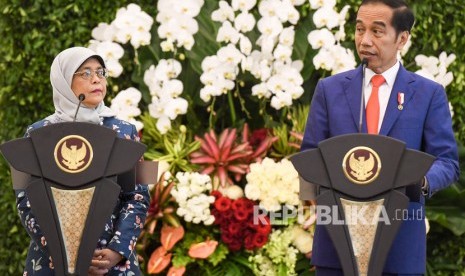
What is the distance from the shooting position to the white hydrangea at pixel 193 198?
5957 millimetres

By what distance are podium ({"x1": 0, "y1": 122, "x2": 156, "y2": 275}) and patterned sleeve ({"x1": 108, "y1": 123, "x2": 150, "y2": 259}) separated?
339 millimetres

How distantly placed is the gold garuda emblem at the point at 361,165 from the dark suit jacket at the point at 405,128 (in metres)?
0.33

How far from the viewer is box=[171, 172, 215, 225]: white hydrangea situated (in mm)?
5957

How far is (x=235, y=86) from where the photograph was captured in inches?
260

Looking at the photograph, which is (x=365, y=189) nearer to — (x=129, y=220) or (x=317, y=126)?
(x=317, y=126)

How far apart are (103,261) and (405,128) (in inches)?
45.9

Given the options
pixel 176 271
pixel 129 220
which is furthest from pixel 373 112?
pixel 176 271

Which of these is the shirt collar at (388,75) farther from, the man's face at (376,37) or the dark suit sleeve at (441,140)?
the dark suit sleeve at (441,140)

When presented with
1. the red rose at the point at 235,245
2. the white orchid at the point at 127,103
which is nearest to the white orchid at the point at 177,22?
the white orchid at the point at 127,103

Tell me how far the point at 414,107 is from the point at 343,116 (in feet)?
0.84

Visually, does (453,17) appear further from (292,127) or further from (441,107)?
(441,107)

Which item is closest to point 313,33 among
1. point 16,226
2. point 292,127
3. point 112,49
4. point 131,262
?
point 292,127

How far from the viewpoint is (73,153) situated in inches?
143

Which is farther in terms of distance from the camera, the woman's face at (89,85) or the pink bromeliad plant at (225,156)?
the pink bromeliad plant at (225,156)
